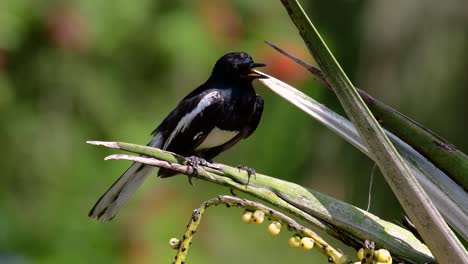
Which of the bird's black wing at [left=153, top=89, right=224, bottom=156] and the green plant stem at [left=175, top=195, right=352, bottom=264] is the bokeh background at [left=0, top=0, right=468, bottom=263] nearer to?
the bird's black wing at [left=153, top=89, right=224, bottom=156]

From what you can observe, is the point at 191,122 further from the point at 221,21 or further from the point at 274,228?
the point at 221,21

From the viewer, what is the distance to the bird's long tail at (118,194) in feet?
8.61

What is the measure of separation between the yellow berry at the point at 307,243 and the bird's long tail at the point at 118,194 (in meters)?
1.26

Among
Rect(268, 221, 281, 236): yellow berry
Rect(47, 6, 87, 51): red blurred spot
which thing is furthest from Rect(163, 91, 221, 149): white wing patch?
Rect(47, 6, 87, 51): red blurred spot

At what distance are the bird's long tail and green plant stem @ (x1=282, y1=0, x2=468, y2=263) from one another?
1262 mm

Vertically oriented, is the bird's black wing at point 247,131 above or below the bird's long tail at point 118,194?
above

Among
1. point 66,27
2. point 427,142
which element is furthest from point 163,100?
point 427,142

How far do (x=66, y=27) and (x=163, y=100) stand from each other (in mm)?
773

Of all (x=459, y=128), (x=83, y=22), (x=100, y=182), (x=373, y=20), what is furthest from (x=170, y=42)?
(x=459, y=128)

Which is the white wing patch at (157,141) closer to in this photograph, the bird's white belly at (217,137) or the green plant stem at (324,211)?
the bird's white belly at (217,137)

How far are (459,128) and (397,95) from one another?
1.22ft

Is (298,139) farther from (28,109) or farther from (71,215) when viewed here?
(28,109)

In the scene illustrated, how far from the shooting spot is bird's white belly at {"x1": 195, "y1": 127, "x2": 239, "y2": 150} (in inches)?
120

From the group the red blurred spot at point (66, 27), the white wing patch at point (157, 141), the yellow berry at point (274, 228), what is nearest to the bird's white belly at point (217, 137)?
the white wing patch at point (157, 141)
